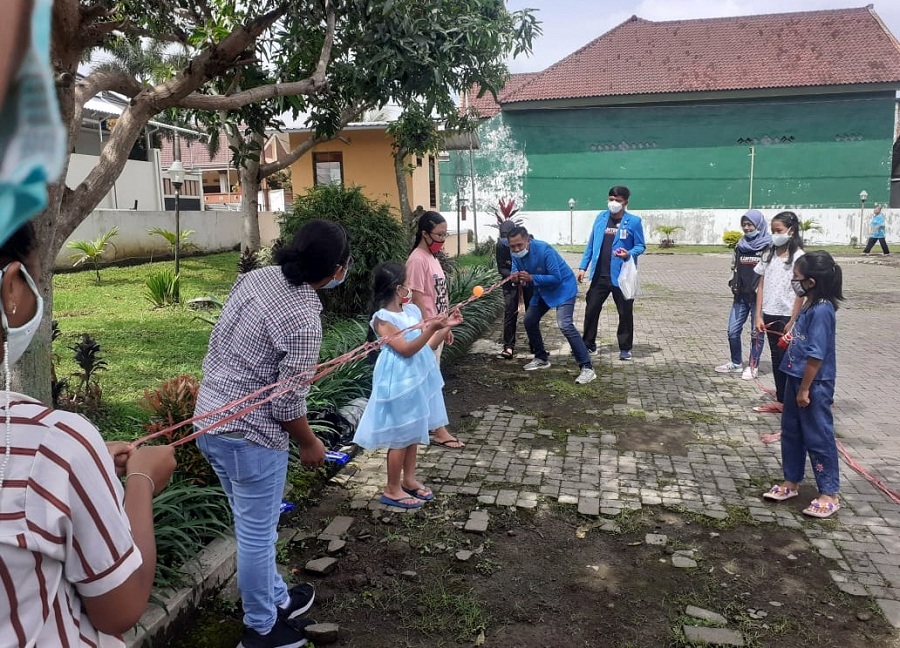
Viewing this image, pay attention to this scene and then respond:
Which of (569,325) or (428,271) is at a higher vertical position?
(428,271)

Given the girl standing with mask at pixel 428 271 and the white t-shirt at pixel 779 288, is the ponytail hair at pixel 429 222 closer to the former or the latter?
the girl standing with mask at pixel 428 271

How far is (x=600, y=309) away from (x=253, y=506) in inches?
252

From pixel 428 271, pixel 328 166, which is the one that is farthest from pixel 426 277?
pixel 328 166

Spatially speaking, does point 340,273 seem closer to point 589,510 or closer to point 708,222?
point 589,510

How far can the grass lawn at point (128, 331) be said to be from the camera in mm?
5750

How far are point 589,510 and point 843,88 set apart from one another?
32787 mm

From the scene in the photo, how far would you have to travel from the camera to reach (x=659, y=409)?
21.4ft

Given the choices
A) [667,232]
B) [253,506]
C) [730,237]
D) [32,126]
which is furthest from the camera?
[667,232]

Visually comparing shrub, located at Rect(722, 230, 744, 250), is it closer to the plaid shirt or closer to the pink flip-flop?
the pink flip-flop

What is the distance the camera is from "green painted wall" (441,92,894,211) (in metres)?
30.5

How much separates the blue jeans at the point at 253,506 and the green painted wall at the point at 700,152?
91.3 ft

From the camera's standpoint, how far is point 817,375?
415cm

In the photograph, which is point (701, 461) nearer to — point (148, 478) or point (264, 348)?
point (264, 348)

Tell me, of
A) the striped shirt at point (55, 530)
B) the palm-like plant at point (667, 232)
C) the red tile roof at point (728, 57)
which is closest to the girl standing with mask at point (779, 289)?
the striped shirt at point (55, 530)
